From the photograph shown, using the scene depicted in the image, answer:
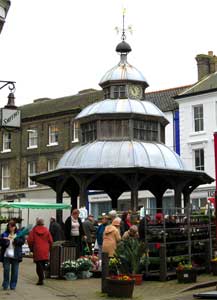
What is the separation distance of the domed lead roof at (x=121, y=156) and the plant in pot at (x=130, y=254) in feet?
23.5

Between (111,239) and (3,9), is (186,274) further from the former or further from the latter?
(3,9)

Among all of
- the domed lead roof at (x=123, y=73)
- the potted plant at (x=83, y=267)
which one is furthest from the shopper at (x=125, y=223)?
the domed lead roof at (x=123, y=73)

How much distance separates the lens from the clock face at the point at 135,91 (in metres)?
24.8

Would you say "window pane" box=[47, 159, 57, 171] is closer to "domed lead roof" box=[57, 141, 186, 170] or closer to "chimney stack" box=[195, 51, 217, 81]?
"chimney stack" box=[195, 51, 217, 81]

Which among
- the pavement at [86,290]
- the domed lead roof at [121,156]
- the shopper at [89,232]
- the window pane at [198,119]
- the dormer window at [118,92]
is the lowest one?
the pavement at [86,290]

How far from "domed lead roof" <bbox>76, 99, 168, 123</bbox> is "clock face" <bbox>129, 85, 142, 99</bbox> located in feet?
1.12

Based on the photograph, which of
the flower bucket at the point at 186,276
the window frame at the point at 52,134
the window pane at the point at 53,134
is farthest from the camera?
the window pane at the point at 53,134

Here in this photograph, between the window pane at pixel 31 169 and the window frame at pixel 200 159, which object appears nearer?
the window frame at pixel 200 159

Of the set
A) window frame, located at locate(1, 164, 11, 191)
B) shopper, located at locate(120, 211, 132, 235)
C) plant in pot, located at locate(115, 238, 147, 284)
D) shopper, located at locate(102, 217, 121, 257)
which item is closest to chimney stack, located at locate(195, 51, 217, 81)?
window frame, located at locate(1, 164, 11, 191)

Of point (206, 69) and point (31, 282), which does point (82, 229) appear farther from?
point (206, 69)

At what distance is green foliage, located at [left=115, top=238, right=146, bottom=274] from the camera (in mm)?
14820

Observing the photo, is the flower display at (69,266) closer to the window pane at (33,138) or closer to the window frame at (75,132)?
the window frame at (75,132)

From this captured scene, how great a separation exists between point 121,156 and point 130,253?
27.4 ft

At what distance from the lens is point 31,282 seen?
53.8 feet
